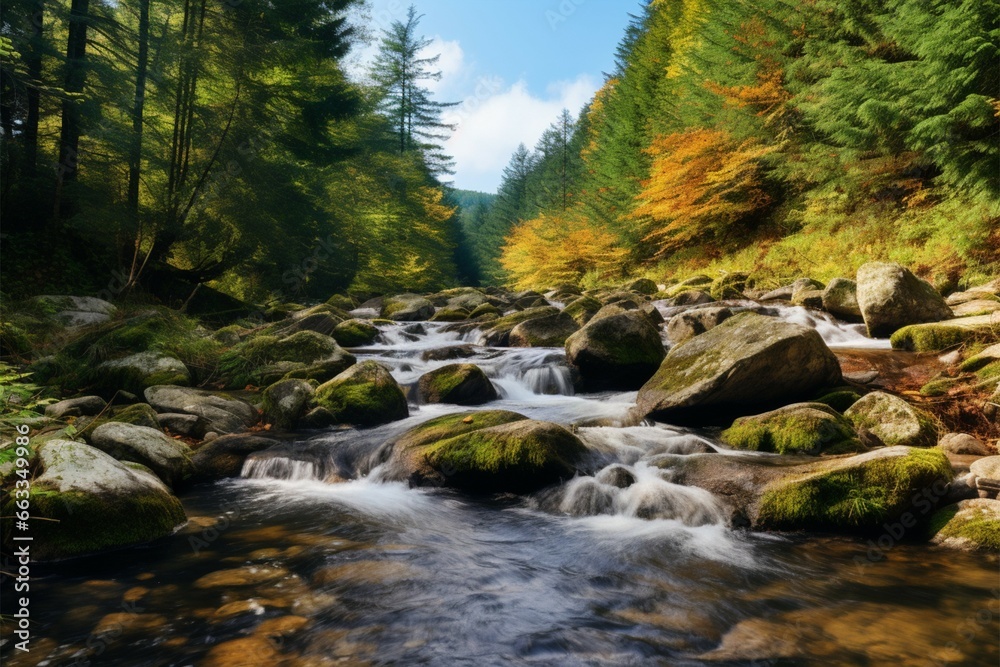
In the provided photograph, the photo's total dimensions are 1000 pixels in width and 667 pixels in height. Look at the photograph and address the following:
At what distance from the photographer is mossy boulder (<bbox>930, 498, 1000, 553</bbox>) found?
369cm

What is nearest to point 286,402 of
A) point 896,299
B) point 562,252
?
point 896,299

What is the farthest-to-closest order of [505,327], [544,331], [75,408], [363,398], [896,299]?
[505,327] → [544,331] → [896,299] → [363,398] → [75,408]

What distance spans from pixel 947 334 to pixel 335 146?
1710 centimetres

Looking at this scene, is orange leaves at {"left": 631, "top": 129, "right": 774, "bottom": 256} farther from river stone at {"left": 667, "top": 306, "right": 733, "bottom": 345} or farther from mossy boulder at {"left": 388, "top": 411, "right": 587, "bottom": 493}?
mossy boulder at {"left": 388, "top": 411, "right": 587, "bottom": 493}

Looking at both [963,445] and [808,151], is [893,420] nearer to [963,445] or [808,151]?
[963,445]

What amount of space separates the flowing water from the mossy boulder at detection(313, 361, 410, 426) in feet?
6.39

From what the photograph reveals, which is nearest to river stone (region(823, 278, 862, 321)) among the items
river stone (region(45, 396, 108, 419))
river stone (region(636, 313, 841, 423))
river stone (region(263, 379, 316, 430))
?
river stone (region(636, 313, 841, 423))

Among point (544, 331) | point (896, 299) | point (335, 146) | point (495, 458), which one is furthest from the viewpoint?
point (335, 146)

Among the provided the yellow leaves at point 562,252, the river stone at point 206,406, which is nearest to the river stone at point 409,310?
the yellow leaves at point 562,252

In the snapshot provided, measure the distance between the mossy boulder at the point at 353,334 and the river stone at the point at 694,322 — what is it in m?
6.97

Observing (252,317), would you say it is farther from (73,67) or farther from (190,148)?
(73,67)

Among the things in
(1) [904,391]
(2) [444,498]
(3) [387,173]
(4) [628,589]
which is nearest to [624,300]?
(1) [904,391]

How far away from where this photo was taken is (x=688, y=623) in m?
3.03

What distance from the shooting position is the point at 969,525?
3.79 m
